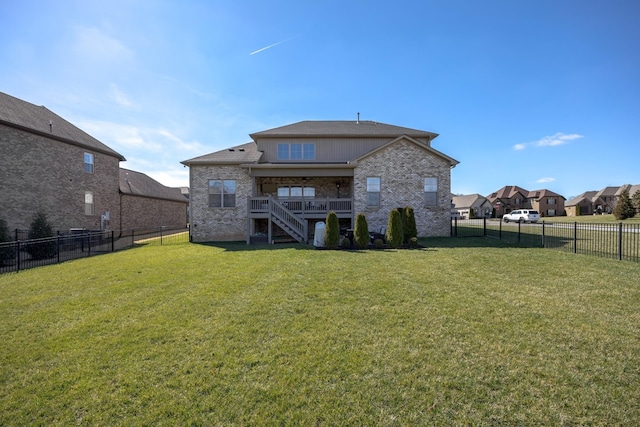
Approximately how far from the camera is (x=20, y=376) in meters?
3.32

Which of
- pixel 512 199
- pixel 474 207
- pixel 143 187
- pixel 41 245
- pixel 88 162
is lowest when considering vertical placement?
pixel 41 245

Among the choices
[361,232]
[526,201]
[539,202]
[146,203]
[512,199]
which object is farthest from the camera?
[526,201]

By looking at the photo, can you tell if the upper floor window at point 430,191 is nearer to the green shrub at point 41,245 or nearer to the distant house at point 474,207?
the green shrub at point 41,245

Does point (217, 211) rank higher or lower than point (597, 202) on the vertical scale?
lower

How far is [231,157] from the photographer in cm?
1723

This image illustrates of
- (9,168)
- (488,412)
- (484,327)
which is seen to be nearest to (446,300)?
(484,327)

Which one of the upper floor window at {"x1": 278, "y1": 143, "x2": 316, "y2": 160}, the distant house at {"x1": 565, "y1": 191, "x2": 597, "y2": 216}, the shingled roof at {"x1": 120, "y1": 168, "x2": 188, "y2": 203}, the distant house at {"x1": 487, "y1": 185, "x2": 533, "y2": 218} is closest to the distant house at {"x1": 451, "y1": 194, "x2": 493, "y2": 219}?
the distant house at {"x1": 487, "y1": 185, "x2": 533, "y2": 218}

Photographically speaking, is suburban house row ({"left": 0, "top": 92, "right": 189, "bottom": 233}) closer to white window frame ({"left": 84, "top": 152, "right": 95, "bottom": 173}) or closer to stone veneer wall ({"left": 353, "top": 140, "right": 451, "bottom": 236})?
white window frame ({"left": 84, "top": 152, "right": 95, "bottom": 173})

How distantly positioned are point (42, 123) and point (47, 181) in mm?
3855

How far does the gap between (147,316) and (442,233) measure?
16422 mm

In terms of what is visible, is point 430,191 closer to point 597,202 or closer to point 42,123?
point 42,123

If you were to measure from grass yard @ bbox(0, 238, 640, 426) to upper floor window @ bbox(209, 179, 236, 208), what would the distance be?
10.0m

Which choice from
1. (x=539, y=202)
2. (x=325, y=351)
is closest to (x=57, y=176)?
(x=325, y=351)

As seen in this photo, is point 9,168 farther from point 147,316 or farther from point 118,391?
point 118,391
